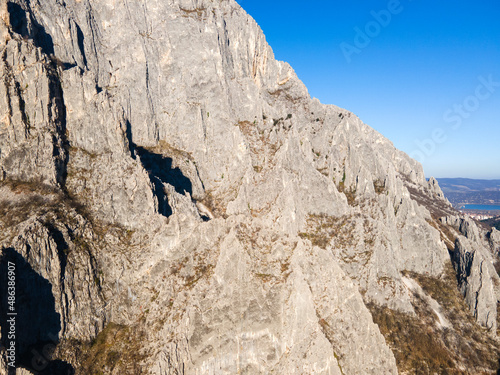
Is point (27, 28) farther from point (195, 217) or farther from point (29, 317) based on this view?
point (29, 317)

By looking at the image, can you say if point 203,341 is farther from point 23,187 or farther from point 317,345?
point 23,187

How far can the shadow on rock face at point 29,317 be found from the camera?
148 ft

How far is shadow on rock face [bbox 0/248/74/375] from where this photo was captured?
148 feet

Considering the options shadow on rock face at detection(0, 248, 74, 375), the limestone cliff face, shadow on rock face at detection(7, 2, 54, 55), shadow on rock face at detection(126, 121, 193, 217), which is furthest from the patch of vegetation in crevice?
shadow on rock face at detection(7, 2, 54, 55)

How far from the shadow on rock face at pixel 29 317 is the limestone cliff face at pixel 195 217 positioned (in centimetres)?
33

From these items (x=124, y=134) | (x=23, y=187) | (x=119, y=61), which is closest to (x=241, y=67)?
(x=119, y=61)

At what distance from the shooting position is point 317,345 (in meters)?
56.0

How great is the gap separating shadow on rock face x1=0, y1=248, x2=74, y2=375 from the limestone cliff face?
1.07ft

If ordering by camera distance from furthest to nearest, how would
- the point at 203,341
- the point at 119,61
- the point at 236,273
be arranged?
the point at 119,61 → the point at 236,273 → the point at 203,341

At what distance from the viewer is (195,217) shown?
76.3 m

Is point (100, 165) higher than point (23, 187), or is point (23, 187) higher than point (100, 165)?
point (100, 165)

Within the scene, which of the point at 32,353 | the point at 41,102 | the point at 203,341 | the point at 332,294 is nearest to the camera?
the point at 32,353

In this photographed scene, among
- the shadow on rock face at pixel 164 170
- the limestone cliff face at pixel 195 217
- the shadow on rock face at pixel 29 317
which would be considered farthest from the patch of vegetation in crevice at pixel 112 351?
the shadow on rock face at pixel 164 170

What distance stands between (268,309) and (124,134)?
60799mm
